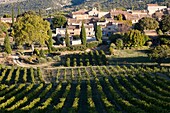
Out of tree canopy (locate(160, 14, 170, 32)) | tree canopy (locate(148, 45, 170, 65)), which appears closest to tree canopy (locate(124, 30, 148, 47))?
tree canopy (locate(160, 14, 170, 32))

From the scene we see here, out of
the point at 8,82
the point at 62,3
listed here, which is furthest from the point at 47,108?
the point at 62,3

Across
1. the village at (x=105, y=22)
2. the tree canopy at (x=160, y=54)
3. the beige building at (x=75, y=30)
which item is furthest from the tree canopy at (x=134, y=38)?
the beige building at (x=75, y=30)

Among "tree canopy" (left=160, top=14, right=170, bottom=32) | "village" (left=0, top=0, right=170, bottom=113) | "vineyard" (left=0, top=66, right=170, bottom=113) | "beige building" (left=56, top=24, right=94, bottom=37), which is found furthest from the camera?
"beige building" (left=56, top=24, right=94, bottom=37)

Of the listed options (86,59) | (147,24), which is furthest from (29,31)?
(147,24)

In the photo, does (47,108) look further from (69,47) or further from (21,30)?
(69,47)

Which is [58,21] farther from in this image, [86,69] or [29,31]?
[86,69]

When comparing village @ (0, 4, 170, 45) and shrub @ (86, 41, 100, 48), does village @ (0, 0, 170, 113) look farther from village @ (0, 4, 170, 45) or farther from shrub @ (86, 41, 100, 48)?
village @ (0, 4, 170, 45)

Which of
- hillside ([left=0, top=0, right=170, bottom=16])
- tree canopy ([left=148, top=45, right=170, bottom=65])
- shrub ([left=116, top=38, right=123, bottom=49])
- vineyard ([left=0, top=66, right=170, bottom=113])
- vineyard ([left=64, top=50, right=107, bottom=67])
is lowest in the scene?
vineyard ([left=0, top=66, right=170, bottom=113])
